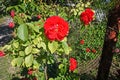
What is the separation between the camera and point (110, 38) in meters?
4.49

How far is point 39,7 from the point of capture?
7023 mm

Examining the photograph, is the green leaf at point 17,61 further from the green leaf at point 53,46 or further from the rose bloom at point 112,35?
the rose bloom at point 112,35

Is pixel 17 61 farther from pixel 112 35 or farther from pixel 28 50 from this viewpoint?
pixel 112 35

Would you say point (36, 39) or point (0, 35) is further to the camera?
point (0, 35)

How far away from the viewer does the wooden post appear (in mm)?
4340

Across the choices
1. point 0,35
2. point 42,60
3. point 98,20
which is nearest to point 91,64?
point 98,20

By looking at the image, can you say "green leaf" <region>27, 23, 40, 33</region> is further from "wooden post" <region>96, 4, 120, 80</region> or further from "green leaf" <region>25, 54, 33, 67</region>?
"wooden post" <region>96, 4, 120, 80</region>

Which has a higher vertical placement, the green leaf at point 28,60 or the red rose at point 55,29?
the red rose at point 55,29

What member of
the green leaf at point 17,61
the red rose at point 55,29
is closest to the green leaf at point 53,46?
the red rose at point 55,29

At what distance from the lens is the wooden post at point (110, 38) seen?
14.2ft

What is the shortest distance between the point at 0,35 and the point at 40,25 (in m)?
7.98

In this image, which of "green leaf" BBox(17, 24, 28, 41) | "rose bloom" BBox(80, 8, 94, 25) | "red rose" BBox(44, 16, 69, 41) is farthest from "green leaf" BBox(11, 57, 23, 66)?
"rose bloom" BBox(80, 8, 94, 25)

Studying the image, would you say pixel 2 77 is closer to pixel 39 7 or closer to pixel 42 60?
pixel 39 7

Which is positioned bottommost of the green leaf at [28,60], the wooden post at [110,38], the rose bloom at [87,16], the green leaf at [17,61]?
the wooden post at [110,38]
